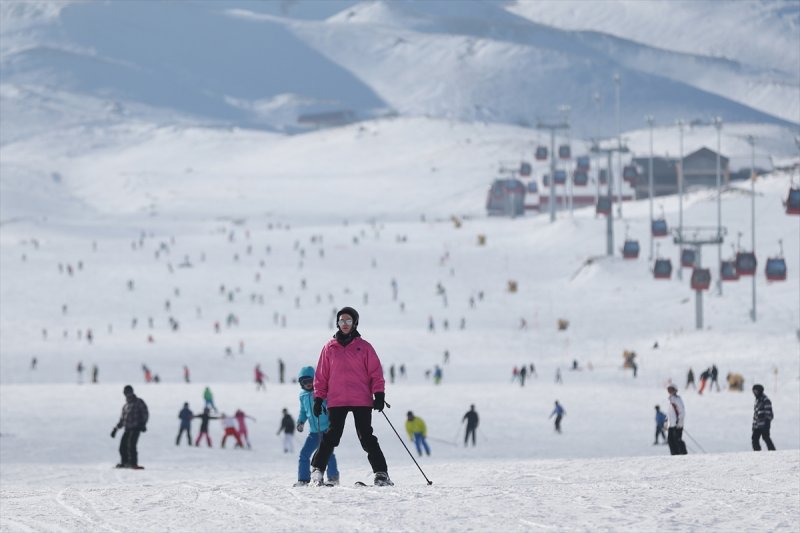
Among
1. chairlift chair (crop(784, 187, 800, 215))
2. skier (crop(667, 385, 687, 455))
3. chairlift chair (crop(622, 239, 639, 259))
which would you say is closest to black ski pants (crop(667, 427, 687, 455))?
skier (crop(667, 385, 687, 455))

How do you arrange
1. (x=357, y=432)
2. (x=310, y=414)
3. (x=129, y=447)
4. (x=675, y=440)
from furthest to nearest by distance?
(x=129, y=447), (x=675, y=440), (x=310, y=414), (x=357, y=432)

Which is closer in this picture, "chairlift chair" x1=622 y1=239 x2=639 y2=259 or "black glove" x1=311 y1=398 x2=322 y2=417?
"black glove" x1=311 y1=398 x2=322 y2=417

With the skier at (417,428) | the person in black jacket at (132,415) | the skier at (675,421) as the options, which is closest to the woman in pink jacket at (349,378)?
the person in black jacket at (132,415)

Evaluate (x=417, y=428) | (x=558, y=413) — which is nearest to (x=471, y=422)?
(x=417, y=428)

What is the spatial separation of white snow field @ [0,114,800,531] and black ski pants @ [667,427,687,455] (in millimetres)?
1151

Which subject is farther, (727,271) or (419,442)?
(727,271)

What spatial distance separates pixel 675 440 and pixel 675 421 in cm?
41

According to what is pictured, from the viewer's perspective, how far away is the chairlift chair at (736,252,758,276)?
5350 cm

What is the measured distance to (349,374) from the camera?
40.8ft

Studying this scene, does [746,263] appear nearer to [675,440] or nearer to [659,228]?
[659,228]

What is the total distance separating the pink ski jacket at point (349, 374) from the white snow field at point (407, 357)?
743 mm

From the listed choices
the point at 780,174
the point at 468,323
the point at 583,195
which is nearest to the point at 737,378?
the point at 468,323

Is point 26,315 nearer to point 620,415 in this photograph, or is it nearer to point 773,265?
point 773,265

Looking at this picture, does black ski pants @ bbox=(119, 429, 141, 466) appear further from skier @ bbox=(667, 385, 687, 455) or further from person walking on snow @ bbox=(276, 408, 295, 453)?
skier @ bbox=(667, 385, 687, 455)
